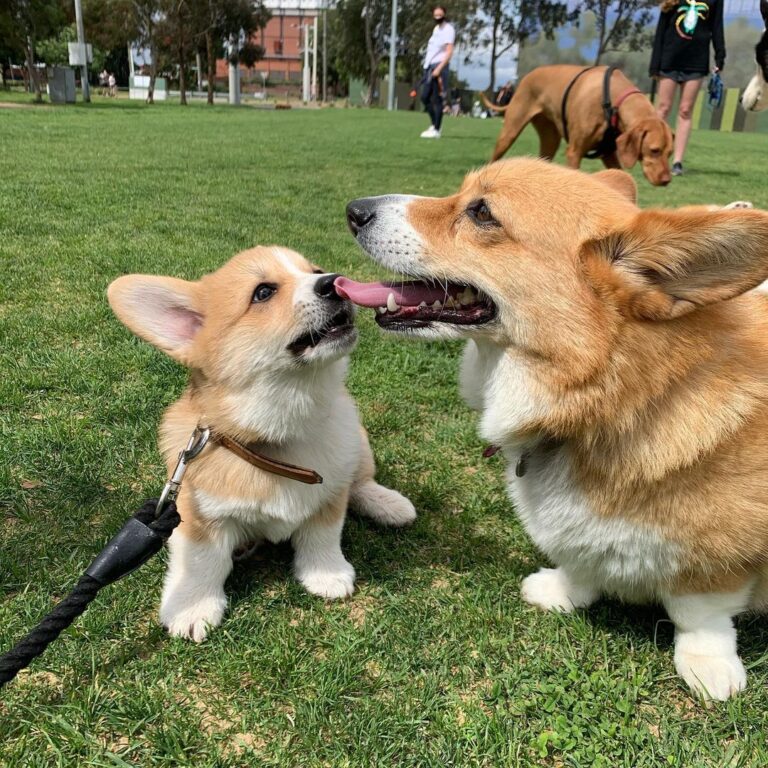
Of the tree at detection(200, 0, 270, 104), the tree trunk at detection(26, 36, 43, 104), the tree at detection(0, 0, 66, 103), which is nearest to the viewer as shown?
the tree trunk at detection(26, 36, 43, 104)

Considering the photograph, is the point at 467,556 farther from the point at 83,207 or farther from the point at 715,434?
the point at 83,207

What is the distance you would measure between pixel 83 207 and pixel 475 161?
7.79m

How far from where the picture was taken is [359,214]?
208 cm

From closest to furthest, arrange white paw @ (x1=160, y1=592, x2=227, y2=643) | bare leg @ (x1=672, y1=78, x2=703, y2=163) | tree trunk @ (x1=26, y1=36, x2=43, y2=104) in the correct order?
white paw @ (x1=160, y1=592, x2=227, y2=643) → bare leg @ (x1=672, y1=78, x2=703, y2=163) → tree trunk @ (x1=26, y1=36, x2=43, y2=104)

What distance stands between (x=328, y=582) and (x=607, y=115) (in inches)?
296

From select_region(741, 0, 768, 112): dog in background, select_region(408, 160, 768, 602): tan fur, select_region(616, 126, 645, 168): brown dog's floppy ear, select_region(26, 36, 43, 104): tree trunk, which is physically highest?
select_region(26, 36, 43, 104): tree trunk

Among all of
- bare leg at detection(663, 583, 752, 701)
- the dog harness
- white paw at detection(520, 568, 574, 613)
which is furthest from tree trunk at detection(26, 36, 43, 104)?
bare leg at detection(663, 583, 752, 701)

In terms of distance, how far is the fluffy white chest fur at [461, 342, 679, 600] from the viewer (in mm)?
1736

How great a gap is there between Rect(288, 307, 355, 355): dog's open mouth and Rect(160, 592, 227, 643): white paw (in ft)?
2.82

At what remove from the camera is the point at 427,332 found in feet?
6.47

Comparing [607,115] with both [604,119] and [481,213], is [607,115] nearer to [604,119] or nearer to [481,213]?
[604,119]

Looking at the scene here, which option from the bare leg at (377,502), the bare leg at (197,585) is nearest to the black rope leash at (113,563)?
the bare leg at (197,585)

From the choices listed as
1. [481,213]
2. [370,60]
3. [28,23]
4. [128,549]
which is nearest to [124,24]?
[28,23]

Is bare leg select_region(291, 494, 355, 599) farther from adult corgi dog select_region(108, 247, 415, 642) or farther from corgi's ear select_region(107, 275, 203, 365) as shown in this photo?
corgi's ear select_region(107, 275, 203, 365)
